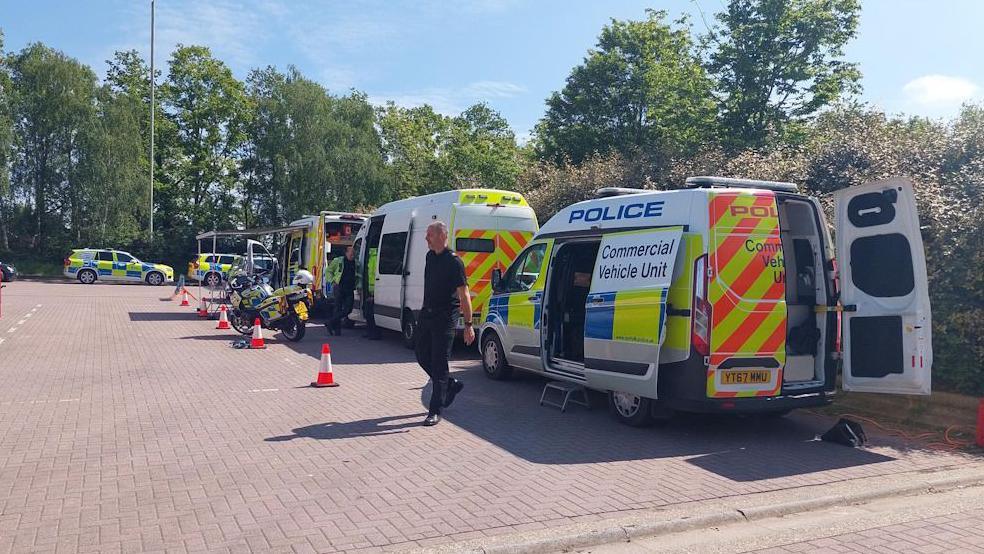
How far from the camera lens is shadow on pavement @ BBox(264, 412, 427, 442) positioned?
707 cm

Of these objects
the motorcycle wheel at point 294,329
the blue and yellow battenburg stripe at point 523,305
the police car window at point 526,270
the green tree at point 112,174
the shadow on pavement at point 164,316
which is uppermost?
the green tree at point 112,174

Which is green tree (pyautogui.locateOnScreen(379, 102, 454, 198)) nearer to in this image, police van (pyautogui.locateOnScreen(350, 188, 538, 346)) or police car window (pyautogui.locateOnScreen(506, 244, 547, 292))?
police van (pyautogui.locateOnScreen(350, 188, 538, 346))

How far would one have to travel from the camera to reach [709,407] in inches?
268

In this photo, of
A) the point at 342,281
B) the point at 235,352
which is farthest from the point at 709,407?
the point at 342,281

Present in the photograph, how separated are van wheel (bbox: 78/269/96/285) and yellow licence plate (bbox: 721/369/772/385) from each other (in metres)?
36.5

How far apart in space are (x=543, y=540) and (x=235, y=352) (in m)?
9.42

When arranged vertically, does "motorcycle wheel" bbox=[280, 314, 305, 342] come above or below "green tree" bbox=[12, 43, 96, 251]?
below

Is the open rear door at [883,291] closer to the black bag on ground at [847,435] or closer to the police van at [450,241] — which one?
the black bag on ground at [847,435]

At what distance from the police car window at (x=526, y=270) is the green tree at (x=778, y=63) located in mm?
15911

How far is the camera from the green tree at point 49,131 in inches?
1651

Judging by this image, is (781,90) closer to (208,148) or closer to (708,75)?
(708,75)

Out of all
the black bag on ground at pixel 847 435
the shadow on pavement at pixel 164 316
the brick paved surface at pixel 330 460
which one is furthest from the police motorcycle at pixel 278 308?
the black bag on ground at pixel 847 435

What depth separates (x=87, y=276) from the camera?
3634 centimetres

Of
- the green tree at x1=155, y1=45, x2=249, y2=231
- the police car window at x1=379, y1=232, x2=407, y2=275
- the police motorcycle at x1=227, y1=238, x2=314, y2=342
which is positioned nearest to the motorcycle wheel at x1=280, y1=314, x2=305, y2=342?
the police motorcycle at x1=227, y1=238, x2=314, y2=342
